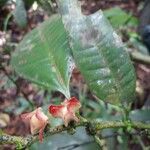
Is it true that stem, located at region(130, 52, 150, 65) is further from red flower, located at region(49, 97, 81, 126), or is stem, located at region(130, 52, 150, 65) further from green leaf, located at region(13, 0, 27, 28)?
red flower, located at region(49, 97, 81, 126)

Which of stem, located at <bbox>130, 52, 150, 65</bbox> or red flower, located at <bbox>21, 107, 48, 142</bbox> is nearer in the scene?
red flower, located at <bbox>21, 107, 48, 142</bbox>

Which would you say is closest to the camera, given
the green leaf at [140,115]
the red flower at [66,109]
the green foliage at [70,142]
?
the red flower at [66,109]

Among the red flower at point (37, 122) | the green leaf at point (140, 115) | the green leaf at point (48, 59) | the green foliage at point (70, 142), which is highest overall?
the green leaf at point (48, 59)

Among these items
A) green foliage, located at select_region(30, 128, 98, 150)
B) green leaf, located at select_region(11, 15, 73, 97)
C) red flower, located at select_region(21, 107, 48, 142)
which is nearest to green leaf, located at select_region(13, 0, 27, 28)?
green leaf, located at select_region(11, 15, 73, 97)

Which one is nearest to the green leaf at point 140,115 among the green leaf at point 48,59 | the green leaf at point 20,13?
the green leaf at point 48,59

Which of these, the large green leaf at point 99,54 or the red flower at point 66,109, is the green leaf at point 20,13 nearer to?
the large green leaf at point 99,54

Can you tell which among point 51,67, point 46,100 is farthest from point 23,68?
point 46,100

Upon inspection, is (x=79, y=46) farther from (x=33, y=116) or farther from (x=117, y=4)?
(x=117, y=4)
